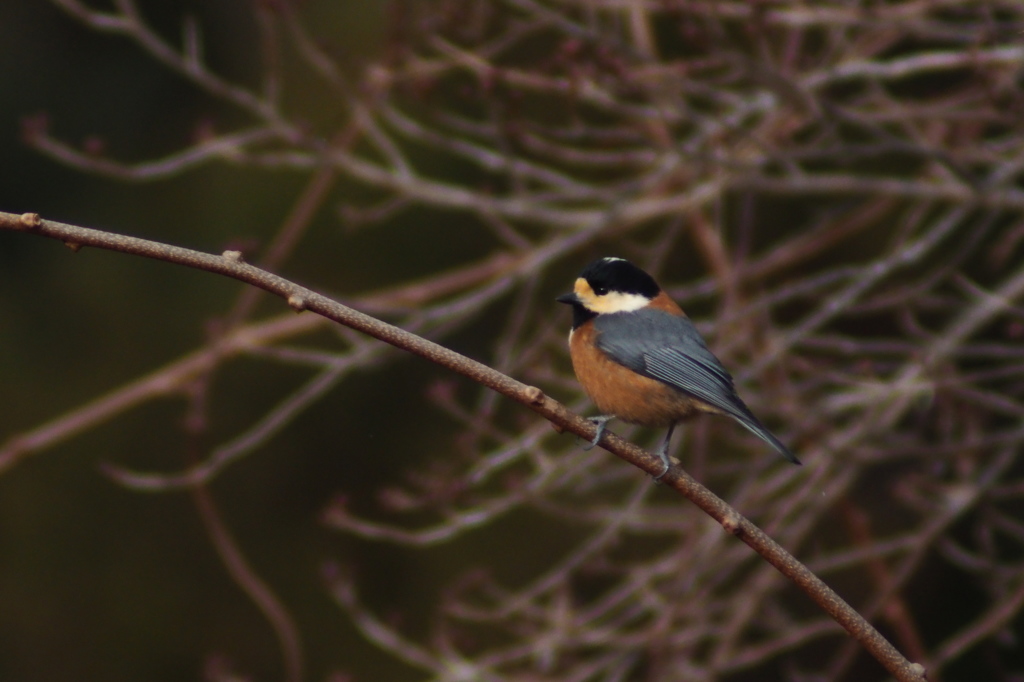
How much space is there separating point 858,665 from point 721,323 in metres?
2.91

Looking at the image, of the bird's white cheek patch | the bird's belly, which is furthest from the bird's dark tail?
the bird's white cheek patch

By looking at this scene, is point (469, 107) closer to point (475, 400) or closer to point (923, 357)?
point (475, 400)

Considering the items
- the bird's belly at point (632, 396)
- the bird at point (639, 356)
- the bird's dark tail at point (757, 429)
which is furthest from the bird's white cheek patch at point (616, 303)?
the bird's dark tail at point (757, 429)

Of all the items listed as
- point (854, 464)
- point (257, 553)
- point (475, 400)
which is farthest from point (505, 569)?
point (854, 464)

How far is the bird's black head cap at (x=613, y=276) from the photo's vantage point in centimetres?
303

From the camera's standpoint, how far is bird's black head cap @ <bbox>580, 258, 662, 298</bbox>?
3.03 meters

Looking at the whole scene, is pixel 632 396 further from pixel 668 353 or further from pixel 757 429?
pixel 757 429

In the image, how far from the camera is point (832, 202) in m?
5.77

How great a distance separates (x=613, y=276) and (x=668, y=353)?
28 cm

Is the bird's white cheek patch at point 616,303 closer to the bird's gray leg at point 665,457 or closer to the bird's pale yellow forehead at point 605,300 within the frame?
the bird's pale yellow forehead at point 605,300

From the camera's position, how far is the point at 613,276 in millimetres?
3035

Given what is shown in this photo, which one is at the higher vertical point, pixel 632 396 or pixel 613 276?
pixel 613 276

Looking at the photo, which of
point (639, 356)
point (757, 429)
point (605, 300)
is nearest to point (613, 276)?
point (605, 300)

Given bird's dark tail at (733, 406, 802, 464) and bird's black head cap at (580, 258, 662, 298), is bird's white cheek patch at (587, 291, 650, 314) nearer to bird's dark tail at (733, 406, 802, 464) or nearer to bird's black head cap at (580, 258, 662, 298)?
bird's black head cap at (580, 258, 662, 298)
